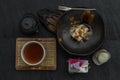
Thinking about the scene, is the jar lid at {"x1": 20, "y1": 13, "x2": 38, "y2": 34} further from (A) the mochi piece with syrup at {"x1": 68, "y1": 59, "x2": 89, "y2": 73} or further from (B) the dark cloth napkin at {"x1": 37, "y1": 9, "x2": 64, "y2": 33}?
(A) the mochi piece with syrup at {"x1": 68, "y1": 59, "x2": 89, "y2": 73}

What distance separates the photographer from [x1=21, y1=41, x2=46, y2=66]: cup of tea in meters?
1.13

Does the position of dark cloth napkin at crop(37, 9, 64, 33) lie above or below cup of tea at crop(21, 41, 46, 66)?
above

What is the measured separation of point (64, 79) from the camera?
1.16m

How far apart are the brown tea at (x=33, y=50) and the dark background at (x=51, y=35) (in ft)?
0.15

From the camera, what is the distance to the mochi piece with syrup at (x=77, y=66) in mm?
1128

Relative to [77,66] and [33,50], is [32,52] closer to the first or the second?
[33,50]

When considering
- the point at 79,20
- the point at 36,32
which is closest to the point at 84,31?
the point at 79,20

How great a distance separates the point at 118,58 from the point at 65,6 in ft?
0.80

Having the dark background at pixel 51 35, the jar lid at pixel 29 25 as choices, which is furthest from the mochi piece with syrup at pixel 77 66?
the jar lid at pixel 29 25

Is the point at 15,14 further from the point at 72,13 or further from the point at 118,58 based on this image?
the point at 118,58

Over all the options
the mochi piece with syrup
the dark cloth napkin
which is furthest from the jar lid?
the mochi piece with syrup

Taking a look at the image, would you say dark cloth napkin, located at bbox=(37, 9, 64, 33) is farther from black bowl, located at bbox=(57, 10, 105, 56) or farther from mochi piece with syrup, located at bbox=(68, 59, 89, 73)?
mochi piece with syrup, located at bbox=(68, 59, 89, 73)

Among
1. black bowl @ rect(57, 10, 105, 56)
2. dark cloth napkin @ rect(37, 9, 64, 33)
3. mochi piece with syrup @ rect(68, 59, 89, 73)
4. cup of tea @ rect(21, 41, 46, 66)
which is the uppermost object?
dark cloth napkin @ rect(37, 9, 64, 33)

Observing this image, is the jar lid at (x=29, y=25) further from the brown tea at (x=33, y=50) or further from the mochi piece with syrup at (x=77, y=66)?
the mochi piece with syrup at (x=77, y=66)
